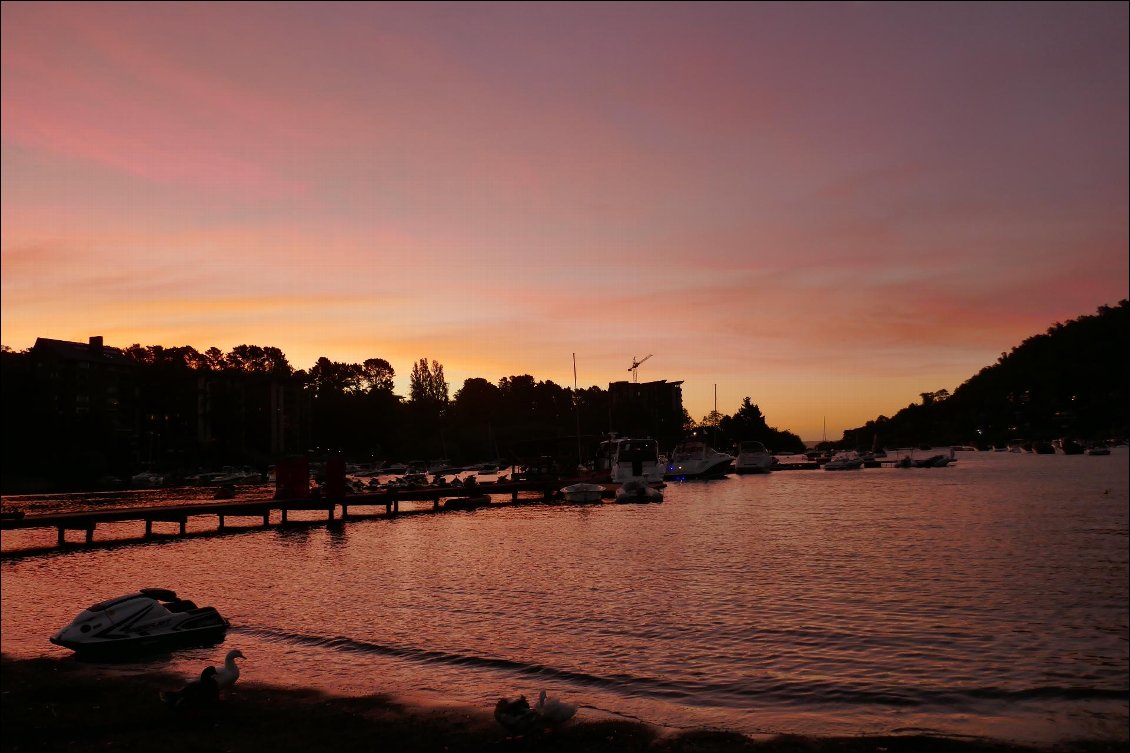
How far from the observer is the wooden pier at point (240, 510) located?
52312 millimetres

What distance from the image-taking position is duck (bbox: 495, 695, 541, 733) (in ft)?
48.2

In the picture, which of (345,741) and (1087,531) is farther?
(1087,531)

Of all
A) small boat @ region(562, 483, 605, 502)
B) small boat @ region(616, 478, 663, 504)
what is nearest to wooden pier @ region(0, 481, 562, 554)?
small boat @ region(562, 483, 605, 502)

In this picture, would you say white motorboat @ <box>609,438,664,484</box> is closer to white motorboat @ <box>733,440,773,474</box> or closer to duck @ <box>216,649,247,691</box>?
white motorboat @ <box>733,440,773,474</box>

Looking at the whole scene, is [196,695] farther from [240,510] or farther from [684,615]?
[240,510]

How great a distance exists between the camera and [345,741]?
14922 mm

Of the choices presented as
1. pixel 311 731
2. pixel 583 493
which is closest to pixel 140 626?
pixel 311 731

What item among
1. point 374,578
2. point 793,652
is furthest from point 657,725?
point 374,578

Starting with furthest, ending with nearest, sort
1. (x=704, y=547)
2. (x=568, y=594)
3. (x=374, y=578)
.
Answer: (x=704, y=547) < (x=374, y=578) < (x=568, y=594)

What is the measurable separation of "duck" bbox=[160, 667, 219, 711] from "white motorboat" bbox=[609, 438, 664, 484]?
302ft

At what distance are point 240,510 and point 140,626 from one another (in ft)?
148

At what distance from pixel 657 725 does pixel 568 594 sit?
57.8 feet

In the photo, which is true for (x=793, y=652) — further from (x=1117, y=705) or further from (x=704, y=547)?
(x=704, y=547)

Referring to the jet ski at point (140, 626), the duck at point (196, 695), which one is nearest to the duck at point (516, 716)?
the duck at point (196, 695)
